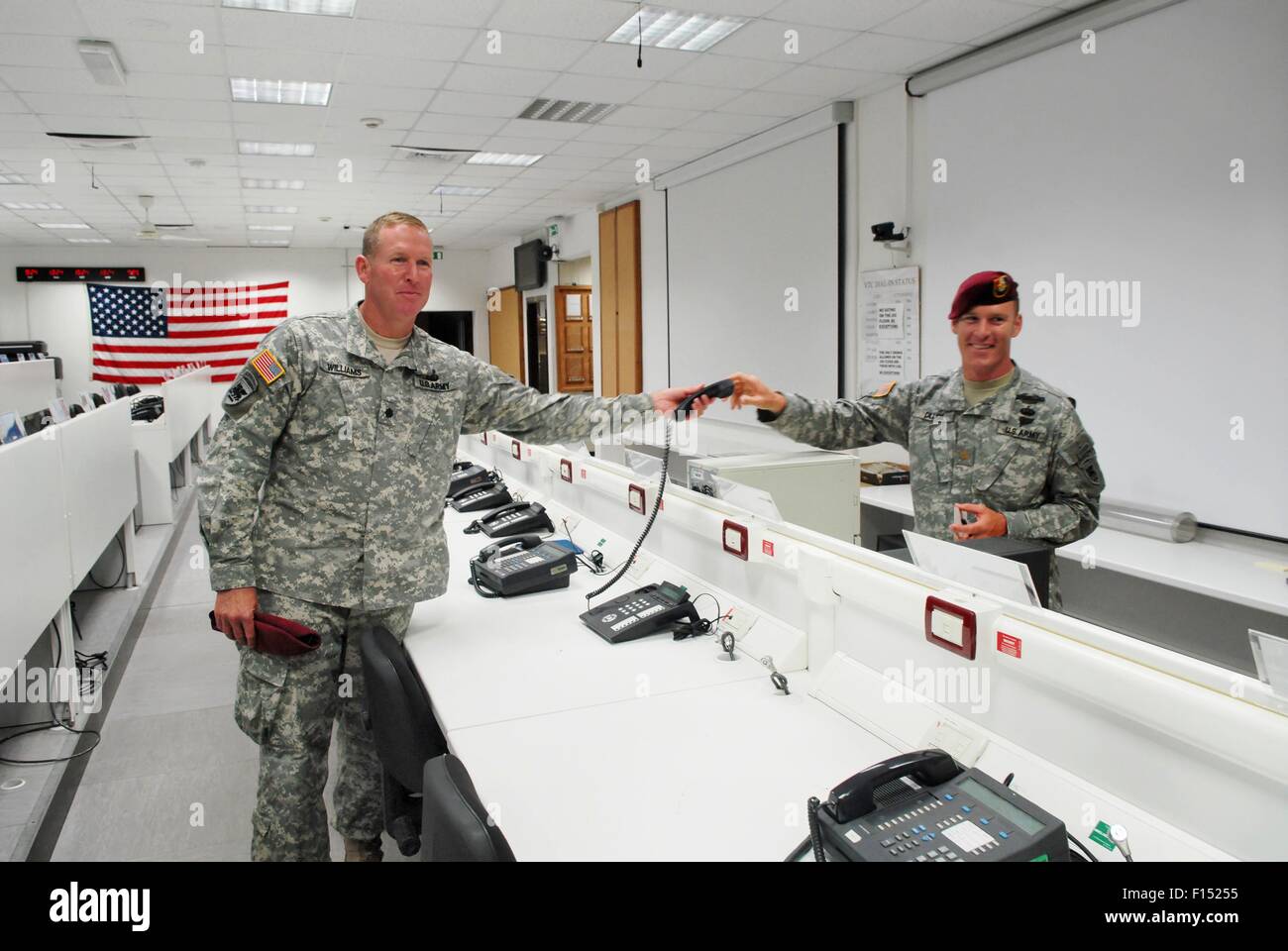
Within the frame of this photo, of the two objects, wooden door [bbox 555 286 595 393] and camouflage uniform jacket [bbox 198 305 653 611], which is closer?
camouflage uniform jacket [bbox 198 305 653 611]

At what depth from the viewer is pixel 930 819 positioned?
104 cm

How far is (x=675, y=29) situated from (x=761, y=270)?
7.43ft

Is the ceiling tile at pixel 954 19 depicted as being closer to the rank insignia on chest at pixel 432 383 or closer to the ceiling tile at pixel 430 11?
the ceiling tile at pixel 430 11

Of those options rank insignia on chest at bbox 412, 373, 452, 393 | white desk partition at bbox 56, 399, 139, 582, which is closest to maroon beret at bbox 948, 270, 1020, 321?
rank insignia on chest at bbox 412, 373, 452, 393

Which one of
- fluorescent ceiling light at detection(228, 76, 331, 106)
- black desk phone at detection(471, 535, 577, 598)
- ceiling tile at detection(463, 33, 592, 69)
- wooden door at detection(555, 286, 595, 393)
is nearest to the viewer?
black desk phone at detection(471, 535, 577, 598)

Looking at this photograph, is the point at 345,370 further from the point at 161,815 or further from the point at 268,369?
the point at 161,815

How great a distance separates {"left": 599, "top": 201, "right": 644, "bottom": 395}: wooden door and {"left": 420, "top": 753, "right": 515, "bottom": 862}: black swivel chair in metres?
7.30

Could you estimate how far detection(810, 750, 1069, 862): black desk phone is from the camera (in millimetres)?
982

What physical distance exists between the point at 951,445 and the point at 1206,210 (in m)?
1.94

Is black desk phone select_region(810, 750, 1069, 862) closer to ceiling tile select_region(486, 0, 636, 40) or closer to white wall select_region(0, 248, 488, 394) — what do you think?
ceiling tile select_region(486, 0, 636, 40)

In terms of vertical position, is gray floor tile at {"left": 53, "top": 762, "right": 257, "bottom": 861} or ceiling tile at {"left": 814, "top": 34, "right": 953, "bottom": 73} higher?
ceiling tile at {"left": 814, "top": 34, "right": 953, "bottom": 73}
